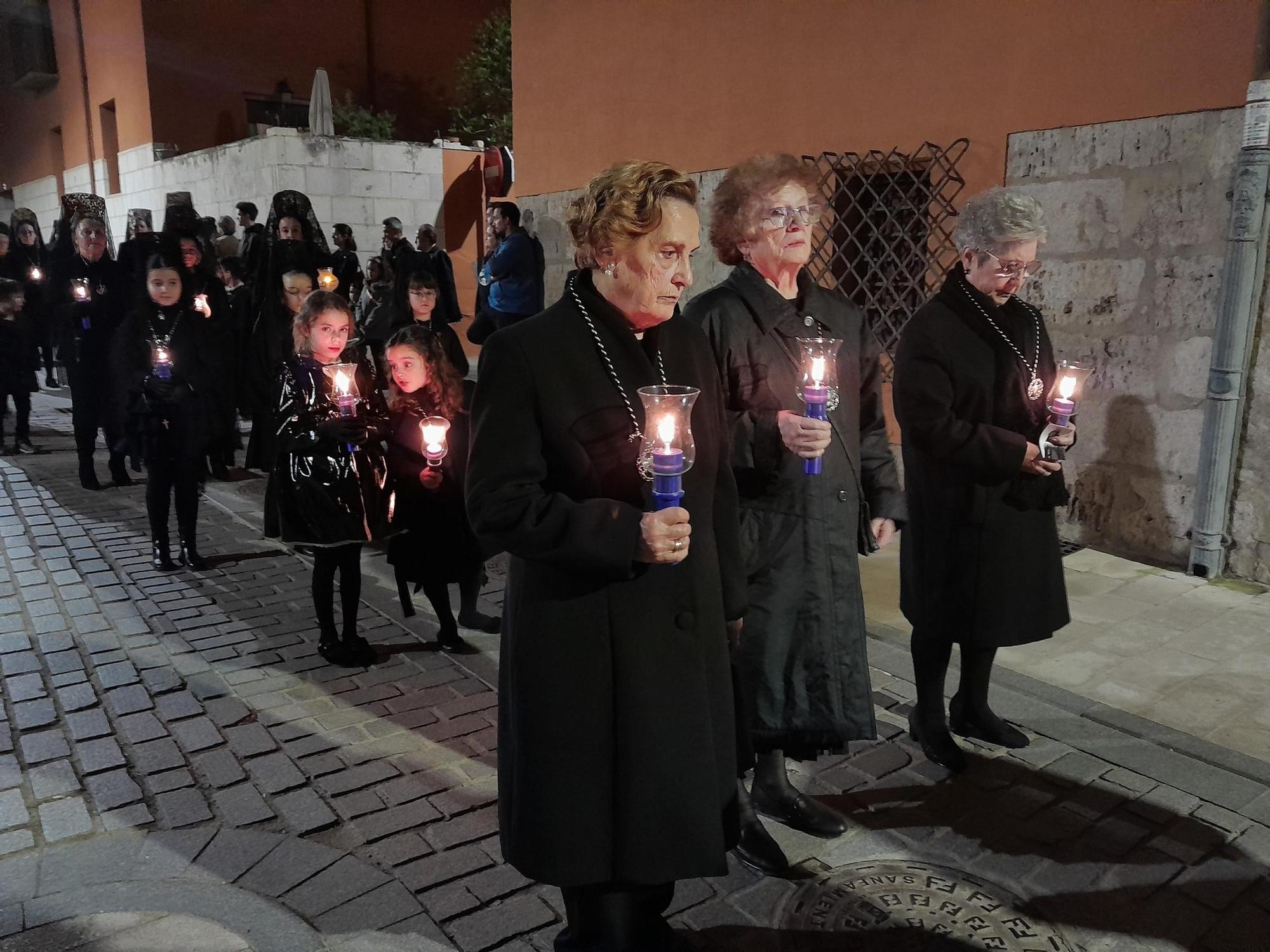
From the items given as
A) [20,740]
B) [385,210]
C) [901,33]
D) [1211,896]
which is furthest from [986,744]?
[385,210]

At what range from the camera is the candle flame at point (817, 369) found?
2754 mm

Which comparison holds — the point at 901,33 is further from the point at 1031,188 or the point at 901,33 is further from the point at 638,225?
the point at 638,225

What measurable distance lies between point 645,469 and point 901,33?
6495mm

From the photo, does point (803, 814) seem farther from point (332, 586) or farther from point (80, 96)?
point (80, 96)

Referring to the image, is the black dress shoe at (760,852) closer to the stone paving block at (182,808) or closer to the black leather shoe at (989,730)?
the black leather shoe at (989,730)

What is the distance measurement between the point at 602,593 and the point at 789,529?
3.31 feet

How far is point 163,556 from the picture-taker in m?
6.14

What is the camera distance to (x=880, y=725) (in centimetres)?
405

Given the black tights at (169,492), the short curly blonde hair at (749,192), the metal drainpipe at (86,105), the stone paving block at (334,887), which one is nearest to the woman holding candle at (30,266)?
the black tights at (169,492)

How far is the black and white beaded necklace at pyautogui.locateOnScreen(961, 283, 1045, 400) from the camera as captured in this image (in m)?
3.48

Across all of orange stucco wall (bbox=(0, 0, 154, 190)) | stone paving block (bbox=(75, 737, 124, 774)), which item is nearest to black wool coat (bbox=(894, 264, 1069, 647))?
stone paving block (bbox=(75, 737, 124, 774))

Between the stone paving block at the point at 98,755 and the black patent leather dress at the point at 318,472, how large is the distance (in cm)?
112

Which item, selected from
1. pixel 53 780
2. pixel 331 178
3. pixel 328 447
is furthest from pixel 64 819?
pixel 331 178

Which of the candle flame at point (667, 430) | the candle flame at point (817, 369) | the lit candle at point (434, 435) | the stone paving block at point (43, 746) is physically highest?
the candle flame at point (817, 369)
